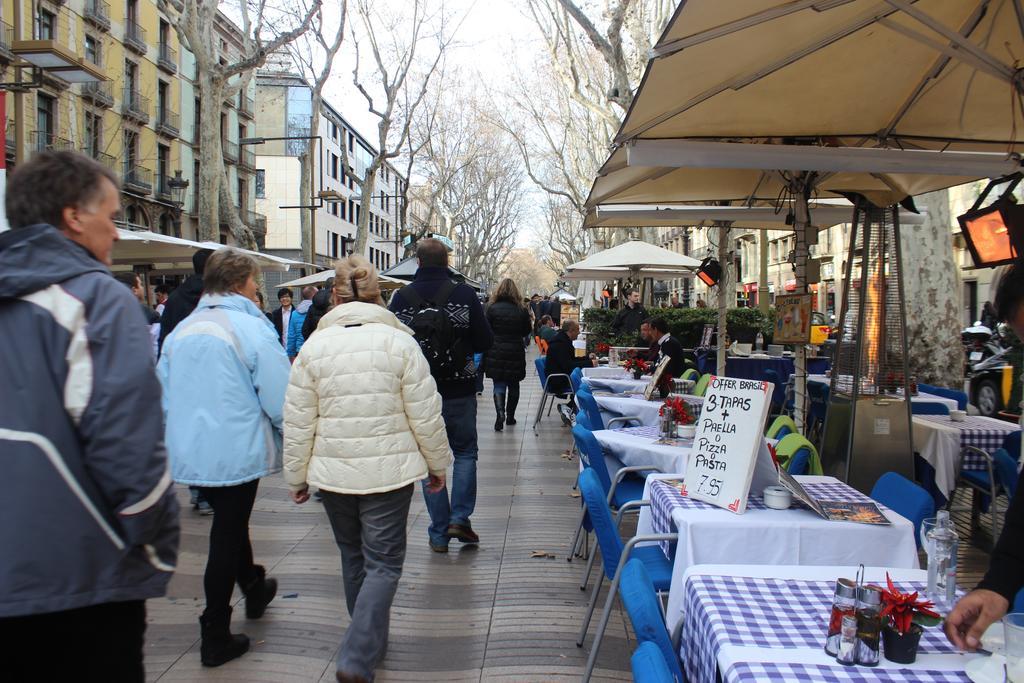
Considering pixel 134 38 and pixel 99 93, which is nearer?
pixel 99 93

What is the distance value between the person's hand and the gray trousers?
6.98ft

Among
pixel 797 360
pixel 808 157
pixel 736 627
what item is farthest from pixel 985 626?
pixel 797 360

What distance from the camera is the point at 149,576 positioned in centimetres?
188

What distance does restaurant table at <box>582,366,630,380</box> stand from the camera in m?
9.64

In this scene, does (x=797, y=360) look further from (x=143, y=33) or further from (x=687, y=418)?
(x=143, y=33)

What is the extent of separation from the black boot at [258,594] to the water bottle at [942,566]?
3.23 meters

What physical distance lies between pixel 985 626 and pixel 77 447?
224 cm

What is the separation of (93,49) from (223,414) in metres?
31.2

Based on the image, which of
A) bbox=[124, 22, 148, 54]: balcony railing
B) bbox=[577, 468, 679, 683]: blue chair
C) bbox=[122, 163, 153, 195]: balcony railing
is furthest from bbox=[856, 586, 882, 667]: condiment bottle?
bbox=[124, 22, 148, 54]: balcony railing

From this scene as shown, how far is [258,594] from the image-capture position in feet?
13.7

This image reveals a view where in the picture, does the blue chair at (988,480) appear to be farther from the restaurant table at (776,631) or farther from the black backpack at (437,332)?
the black backpack at (437,332)

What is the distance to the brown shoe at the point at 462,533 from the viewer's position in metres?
5.36

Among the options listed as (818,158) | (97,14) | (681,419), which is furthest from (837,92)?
(97,14)

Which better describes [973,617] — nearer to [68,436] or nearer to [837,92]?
[68,436]
